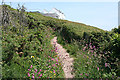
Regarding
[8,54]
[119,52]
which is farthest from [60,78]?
[119,52]

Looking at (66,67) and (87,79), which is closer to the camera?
(87,79)

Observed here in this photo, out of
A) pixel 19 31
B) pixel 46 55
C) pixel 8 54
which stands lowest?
pixel 46 55

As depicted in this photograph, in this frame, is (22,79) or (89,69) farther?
(89,69)

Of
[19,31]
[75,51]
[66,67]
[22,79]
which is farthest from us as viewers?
[75,51]

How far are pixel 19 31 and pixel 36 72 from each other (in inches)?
139

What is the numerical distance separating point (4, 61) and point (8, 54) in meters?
0.53

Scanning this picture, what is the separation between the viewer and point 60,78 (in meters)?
5.59

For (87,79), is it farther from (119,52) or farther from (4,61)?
(4,61)

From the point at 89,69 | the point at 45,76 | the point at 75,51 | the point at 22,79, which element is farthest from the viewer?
the point at 75,51

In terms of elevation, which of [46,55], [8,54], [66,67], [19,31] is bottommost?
[66,67]

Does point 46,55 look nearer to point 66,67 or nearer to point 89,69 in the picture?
point 66,67

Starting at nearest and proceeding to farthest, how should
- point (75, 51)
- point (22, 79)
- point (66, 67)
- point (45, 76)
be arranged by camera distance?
point (22, 79)
point (45, 76)
point (66, 67)
point (75, 51)

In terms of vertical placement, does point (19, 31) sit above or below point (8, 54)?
above

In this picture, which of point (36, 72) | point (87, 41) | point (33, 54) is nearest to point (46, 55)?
point (33, 54)
